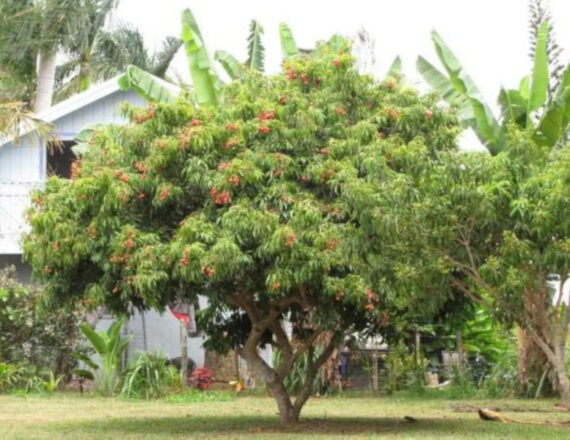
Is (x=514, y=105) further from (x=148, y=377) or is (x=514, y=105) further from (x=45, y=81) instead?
(x=45, y=81)

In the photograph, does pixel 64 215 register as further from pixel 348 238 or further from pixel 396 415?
pixel 396 415

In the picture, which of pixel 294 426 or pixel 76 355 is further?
pixel 76 355

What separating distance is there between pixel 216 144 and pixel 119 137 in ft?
4.83

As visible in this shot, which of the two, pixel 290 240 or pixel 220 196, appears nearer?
pixel 290 240

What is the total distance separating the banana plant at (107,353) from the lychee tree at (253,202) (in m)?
6.69

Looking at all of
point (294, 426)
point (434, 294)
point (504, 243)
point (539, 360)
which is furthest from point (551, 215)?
point (539, 360)

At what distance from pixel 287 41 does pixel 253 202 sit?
18.7 feet

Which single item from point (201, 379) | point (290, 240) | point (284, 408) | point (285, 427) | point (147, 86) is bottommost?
point (285, 427)

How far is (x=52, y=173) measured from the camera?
24547 millimetres

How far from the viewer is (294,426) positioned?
51.2 feet

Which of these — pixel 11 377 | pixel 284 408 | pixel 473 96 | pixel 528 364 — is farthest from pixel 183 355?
pixel 473 96

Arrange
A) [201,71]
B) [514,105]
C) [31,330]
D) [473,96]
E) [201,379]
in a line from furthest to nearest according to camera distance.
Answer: [31,330] → [201,379] → [514,105] → [473,96] → [201,71]

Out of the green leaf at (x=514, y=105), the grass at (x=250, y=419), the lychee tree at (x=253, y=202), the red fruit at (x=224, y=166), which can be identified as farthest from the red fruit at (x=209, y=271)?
the green leaf at (x=514, y=105)

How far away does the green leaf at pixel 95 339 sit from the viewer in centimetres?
2166
